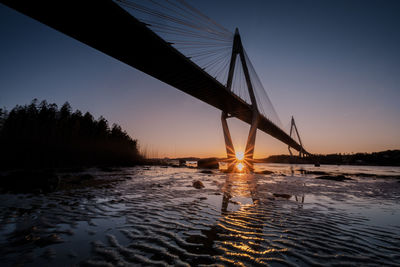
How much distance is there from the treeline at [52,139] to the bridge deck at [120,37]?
1805cm

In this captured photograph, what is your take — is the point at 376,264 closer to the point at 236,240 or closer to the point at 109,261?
the point at 236,240

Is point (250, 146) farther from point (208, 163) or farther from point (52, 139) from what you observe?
point (52, 139)

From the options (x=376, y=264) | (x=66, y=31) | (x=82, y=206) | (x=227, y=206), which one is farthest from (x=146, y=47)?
(x=376, y=264)

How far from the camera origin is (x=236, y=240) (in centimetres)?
244

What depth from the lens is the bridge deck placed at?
8539 millimetres

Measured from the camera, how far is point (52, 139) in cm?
2730

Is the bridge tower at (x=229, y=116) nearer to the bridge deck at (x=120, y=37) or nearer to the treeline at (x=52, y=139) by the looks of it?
the bridge deck at (x=120, y=37)

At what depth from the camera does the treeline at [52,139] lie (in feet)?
66.6

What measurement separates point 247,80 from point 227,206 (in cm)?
2372

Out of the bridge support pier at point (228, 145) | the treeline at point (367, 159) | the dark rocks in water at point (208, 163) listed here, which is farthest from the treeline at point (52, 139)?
the treeline at point (367, 159)

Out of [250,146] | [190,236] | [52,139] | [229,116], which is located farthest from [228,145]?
[52,139]

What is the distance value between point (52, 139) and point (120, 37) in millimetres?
27088

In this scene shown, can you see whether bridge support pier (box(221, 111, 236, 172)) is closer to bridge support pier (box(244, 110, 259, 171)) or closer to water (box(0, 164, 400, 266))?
bridge support pier (box(244, 110, 259, 171))

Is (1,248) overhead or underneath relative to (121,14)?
underneath
